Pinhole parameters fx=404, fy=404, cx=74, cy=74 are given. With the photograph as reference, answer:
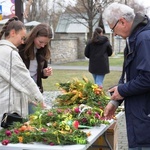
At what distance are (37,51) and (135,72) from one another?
2.03 meters

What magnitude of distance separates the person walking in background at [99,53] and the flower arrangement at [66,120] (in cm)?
456

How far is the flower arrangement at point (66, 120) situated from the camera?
10.6ft

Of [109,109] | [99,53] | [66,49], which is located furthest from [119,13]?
[66,49]

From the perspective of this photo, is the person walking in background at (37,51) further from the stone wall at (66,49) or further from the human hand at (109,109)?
the stone wall at (66,49)

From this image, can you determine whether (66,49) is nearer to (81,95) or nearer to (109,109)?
(81,95)

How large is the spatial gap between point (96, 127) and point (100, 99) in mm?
879

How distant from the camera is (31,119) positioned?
3.79 meters

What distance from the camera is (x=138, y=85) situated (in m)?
3.16

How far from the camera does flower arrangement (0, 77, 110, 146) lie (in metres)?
3.24

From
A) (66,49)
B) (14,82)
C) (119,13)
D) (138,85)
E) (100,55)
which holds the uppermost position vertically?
(119,13)

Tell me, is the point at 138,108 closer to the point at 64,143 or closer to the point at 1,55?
the point at 64,143

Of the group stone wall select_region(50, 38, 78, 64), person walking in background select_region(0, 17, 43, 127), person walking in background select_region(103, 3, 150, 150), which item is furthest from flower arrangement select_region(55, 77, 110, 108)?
stone wall select_region(50, 38, 78, 64)

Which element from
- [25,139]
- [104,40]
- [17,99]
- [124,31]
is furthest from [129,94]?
[104,40]

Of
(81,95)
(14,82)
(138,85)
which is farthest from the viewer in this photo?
(81,95)
